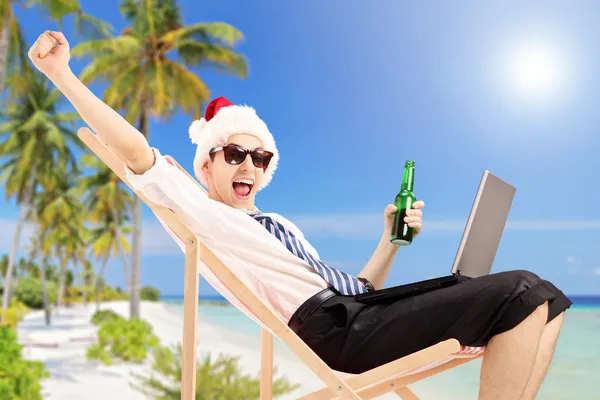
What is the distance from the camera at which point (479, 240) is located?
6.90 feet

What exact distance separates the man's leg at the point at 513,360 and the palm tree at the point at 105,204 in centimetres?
1853

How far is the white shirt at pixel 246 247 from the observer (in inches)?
78.7

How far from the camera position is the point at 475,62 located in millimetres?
42469

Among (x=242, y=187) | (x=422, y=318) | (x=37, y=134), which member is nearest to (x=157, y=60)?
(x=37, y=134)

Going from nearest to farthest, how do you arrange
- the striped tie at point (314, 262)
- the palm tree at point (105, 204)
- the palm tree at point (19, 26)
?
the striped tie at point (314, 262) < the palm tree at point (19, 26) < the palm tree at point (105, 204)

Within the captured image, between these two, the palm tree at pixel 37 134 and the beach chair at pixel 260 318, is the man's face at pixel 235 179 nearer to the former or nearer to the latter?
the beach chair at pixel 260 318

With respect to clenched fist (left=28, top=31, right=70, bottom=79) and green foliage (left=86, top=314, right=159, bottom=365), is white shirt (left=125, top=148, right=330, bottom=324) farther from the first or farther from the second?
green foliage (left=86, top=314, right=159, bottom=365)

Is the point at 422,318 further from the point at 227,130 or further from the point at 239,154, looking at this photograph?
the point at 227,130

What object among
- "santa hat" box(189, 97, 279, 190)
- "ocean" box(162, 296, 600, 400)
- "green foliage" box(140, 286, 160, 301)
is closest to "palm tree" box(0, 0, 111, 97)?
"santa hat" box(189, 97, 279, 190)

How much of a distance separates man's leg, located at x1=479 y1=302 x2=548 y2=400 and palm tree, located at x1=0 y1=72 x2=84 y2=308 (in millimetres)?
19991

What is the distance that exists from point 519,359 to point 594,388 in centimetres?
1605

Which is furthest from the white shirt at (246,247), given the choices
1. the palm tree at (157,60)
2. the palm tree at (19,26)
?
the palm tree at (157,60)

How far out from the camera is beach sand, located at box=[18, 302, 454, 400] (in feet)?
53.9

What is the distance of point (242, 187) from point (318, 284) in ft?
1.64
